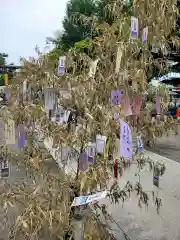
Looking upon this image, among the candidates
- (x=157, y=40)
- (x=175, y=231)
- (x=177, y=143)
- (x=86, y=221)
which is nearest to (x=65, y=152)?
(x=86, y=221)

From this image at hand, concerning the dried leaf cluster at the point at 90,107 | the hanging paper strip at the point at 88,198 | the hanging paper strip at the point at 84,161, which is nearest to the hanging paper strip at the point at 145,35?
the dried leaf cluster at the point at 90,107

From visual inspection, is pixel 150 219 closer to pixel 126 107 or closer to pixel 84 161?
pixel 84 161

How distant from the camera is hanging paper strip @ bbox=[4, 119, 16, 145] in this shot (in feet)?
8.52

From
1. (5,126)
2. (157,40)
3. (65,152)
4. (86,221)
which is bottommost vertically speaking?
(86,221)

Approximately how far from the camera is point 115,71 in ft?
7.54

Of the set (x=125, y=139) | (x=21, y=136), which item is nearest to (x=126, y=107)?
(x=125, y=139)

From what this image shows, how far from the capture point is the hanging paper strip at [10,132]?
2.60 meters

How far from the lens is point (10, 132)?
261 centimetres

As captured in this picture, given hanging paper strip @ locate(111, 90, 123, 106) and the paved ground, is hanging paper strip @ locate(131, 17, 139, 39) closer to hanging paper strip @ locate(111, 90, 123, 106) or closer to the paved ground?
hanging paper strip @ locate(111, 90, 123, 106)

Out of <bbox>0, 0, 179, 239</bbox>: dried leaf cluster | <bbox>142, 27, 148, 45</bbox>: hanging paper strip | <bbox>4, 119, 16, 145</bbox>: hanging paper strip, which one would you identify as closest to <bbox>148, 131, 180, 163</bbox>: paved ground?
<bbox>0, 0, 179, 239</bbox>: dried leaf cluster

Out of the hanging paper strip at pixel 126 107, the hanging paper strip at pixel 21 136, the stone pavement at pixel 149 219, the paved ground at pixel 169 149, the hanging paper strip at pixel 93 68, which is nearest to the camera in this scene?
the hanging paper strip at pixel 126 107

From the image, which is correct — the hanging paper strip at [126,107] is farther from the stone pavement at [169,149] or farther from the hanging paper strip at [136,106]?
the stone pavement at [169,149]

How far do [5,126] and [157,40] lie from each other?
1.30m

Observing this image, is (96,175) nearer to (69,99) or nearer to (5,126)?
(69,99)
